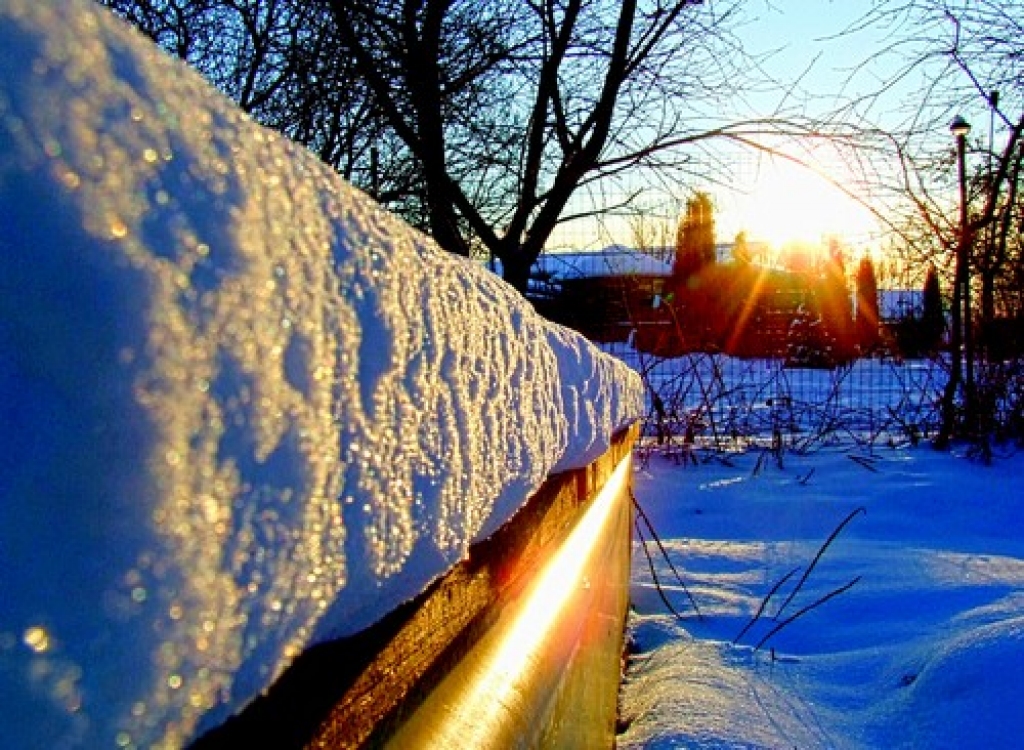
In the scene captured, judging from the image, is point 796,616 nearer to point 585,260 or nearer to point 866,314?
point 585,260

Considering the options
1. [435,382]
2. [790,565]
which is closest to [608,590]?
[435,382]

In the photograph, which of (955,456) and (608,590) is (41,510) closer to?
(608,590)

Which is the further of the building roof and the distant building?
the distant building

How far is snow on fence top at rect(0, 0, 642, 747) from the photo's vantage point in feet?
0.73

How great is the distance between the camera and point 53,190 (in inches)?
9.1

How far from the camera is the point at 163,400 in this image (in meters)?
0.26

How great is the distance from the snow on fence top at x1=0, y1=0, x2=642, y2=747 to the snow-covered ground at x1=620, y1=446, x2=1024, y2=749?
69.8 inches

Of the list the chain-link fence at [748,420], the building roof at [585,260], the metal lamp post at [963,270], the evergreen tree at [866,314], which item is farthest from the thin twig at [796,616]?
the evergreen tree at [866,314]

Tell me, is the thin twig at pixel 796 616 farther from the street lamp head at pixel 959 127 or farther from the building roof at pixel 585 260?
the street lamp head at pixel 959 127

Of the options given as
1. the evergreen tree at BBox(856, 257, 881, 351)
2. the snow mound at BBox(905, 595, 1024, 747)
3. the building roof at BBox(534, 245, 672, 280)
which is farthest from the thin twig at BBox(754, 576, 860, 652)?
the evergreen tree at BBox(856, 257, 881, 351)

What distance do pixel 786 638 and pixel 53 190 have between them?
129 inches

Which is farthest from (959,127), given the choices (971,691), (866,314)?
(866,314)

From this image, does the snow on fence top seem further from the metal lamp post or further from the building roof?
the metal lamp post

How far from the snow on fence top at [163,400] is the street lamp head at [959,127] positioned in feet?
29.1
